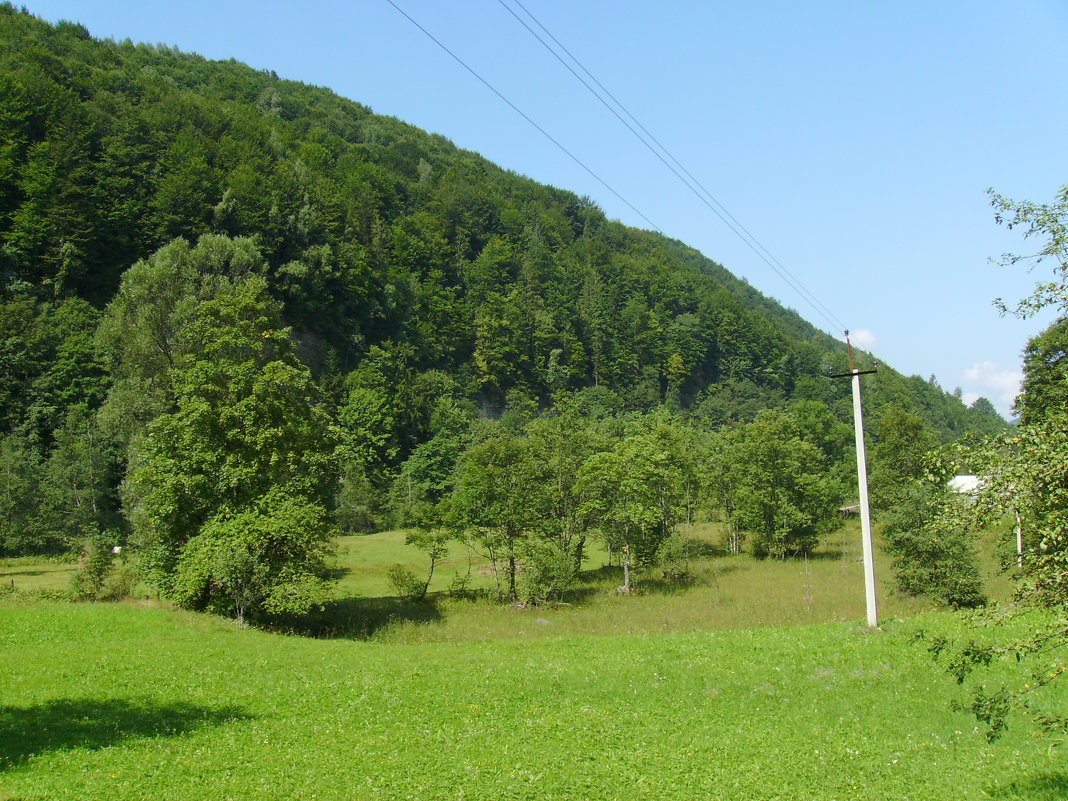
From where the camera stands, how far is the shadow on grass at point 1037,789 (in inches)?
409

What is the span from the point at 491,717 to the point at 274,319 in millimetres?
37433

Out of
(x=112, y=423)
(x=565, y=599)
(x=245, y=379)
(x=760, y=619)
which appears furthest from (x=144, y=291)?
(x=760, y=619)

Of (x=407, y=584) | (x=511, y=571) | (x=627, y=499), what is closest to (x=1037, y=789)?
(x=511, y=571)

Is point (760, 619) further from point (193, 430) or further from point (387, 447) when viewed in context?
point (387, 447)

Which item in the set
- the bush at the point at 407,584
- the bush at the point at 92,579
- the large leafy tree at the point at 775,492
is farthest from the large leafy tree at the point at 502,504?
the large leafy tree at the point at 775,492

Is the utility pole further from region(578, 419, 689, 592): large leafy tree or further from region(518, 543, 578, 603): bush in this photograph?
region(578, 419, 689, 592): large leafy tree

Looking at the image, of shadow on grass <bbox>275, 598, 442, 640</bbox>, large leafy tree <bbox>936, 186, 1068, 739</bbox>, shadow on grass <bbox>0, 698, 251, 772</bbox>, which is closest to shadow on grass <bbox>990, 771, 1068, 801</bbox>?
large leafy tree <bbox>936, 186, 1068, 739</bbox>

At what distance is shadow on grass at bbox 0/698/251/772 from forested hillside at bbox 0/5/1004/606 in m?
12.5

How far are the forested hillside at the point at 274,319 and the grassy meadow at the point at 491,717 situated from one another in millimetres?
8354

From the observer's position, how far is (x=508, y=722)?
14.3 meters

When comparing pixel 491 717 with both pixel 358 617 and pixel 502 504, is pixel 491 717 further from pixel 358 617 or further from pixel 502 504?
pixel 502 504

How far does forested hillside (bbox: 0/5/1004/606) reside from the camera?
1249 inches

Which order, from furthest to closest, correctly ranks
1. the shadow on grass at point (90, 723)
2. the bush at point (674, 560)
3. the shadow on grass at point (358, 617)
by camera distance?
the bush at point (674, 560) < the shadow on grass at point (358, 617) < the shadow on grass at point (90, 723)

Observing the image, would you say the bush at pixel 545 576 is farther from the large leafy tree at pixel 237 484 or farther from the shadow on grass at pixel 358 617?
the large leafy tree at pixel 237 484
